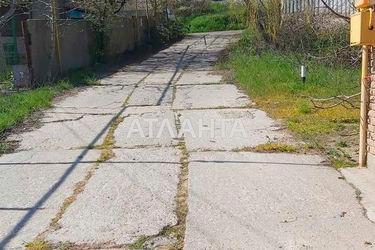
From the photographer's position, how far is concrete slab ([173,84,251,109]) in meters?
8.86

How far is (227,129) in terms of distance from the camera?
689 centimetres

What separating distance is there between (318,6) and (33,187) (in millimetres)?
10208

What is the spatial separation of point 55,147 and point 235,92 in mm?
4842

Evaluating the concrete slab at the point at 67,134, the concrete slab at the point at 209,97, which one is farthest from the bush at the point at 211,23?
the concrete slab at the point at 67,134

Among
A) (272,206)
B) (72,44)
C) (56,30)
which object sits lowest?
(272,206)

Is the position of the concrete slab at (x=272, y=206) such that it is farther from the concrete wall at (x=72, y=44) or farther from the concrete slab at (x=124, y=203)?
the concrete wall at (x=72, y=44)

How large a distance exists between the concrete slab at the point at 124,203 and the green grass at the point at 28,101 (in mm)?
3034

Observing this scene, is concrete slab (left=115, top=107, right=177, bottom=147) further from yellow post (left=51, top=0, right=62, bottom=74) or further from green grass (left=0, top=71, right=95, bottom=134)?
yellow post (left=51, top=0, right=62, bottom=74)

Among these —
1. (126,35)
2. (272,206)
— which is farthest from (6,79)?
(272,206)

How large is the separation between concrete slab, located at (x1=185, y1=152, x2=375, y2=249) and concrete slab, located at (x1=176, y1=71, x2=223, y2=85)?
6807 mm

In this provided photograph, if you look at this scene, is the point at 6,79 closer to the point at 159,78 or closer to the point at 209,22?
the point at 159,78

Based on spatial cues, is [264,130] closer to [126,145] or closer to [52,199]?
[126,145]

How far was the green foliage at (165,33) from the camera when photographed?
25033 mm

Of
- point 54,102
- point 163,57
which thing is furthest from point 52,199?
point 163,57
